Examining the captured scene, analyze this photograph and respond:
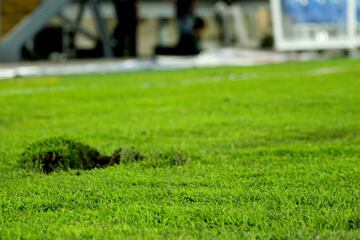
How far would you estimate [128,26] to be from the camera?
26.0 metres

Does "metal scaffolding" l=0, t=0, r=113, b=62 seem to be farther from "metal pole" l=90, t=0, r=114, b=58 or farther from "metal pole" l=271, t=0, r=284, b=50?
"metal pole" l=271, t=0, r=284, b=50

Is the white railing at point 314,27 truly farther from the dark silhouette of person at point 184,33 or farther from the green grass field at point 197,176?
the green grass field at point 197,176

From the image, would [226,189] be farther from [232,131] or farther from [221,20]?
[221,20]

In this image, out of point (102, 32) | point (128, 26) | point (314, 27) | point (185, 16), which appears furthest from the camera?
point (185, 16)

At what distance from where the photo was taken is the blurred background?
2319 centimetres

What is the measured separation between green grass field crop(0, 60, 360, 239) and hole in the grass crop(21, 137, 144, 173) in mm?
108

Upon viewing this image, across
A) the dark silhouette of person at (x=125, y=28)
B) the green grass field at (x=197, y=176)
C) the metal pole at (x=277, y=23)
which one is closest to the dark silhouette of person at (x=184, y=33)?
the dark silhouette of person at (x=125, y=28)

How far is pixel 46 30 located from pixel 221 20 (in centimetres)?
928

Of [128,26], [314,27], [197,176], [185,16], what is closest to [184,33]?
[185,16]

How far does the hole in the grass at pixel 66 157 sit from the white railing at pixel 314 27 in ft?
74.2

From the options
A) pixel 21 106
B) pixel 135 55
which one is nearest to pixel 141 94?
pixel 21 106

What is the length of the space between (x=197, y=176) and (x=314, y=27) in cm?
2413

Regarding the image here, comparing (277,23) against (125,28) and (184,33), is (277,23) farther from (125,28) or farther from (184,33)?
(125,28)

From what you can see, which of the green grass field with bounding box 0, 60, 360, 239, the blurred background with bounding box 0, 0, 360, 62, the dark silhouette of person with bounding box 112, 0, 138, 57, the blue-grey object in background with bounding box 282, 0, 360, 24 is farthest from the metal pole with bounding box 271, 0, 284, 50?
the green grass field with bounding box 0, 60, 360, 239
